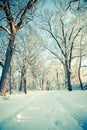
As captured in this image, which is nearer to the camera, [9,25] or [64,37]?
[9,25]

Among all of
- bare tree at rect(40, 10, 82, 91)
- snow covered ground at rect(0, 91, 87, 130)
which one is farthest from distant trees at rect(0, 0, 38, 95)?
bare tree at rect(40, 10, 82, 91)

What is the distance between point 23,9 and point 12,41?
2.14 m

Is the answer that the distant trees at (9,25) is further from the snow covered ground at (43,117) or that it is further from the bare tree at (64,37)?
the bare tree at (64,37)

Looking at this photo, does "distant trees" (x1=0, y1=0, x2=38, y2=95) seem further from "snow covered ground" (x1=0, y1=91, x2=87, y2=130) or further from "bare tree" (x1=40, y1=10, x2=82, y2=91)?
"bare tree" (x1=40, y1=10, x2=82, y2=91)

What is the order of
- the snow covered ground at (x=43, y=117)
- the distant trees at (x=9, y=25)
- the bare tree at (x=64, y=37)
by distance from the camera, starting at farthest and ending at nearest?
1. the bare tree at (x=64, y=37)
2. the distant trees at (x=9, y=25)
3. the snow covered ground at (x=43, y=117)

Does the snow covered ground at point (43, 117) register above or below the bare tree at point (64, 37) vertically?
below

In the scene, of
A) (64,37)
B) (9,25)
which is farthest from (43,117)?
(64,37)

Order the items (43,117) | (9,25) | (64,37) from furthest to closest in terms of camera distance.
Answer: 1. (64,37)
2. (9,25)
3. (43,117)

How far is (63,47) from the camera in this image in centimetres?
2945

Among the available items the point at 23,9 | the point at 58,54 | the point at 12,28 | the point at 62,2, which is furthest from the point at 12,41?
the point at 58,54

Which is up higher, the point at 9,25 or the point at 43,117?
the point at 9,25

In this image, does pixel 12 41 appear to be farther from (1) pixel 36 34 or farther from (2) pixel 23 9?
(1) pixel 36 34

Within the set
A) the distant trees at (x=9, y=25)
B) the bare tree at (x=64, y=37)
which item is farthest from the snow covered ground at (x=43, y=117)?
the bare tree at (x=64, y=37)

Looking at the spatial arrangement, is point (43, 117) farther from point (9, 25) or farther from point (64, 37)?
point (64, 37)
